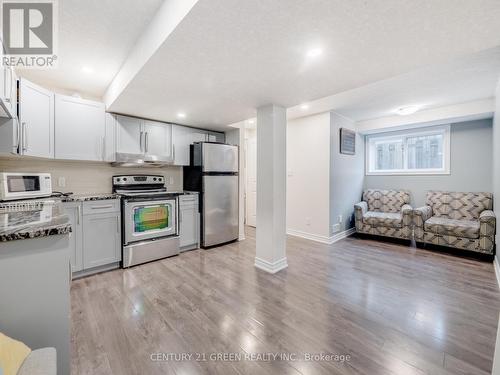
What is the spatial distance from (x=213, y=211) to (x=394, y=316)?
2.76 metres

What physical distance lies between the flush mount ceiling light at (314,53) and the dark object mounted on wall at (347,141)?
2.87 m

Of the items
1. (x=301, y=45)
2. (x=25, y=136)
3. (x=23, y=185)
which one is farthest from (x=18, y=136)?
(x=301, y=45)

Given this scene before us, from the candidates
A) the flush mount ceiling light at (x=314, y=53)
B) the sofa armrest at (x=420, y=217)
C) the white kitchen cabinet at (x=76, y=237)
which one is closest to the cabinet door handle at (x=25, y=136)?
the white kitchen cabinet at (x=76, y=237)

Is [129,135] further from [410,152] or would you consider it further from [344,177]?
[410,152]

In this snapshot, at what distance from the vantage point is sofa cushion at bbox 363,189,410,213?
443 centimetres

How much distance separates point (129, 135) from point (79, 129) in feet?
1.95

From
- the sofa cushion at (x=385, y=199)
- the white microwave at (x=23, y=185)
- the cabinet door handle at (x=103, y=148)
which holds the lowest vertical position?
the sofa cushion at (x=385, y=199)

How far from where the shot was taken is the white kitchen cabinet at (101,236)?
2.73 metres

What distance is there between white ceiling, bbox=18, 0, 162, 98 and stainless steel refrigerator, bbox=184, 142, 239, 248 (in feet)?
5.39

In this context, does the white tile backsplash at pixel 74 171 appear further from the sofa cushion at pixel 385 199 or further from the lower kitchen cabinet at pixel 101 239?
the sofa cushion at pixel 385 199

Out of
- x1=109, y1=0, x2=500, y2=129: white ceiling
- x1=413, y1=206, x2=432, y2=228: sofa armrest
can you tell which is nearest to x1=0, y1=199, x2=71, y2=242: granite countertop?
x1=109, y1=0, x2=500, y2=129: white ceiling

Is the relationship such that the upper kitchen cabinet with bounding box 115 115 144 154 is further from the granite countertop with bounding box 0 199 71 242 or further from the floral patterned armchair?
the floral patterned armchair

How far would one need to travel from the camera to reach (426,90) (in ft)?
10.0

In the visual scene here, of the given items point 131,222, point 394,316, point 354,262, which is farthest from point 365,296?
point 131,222
